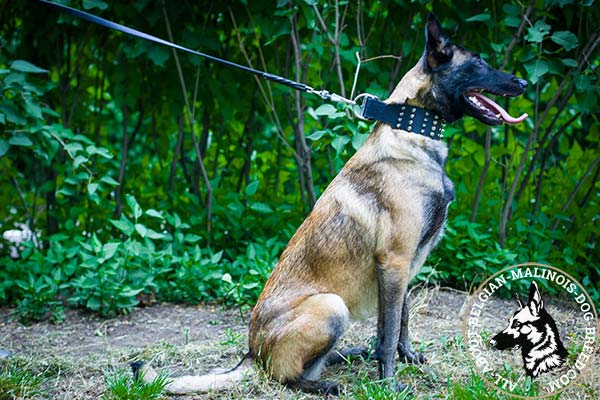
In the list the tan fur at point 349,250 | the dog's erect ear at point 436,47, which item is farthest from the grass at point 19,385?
the dog's erect ear at point 436,47

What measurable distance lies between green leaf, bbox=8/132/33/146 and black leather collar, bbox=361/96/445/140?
2.51 metres

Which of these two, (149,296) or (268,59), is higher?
(268,59)

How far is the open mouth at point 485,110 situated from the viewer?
136 inches

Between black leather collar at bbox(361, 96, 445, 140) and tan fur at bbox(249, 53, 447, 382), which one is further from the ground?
black leather collar at bbox(361, 96, 445, 140)

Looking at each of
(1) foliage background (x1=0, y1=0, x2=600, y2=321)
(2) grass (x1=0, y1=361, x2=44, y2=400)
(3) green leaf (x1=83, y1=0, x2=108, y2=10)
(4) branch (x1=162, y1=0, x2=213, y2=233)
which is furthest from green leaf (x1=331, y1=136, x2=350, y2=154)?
(2) grass (x1=0, y1=361, x2=44, y2=400)

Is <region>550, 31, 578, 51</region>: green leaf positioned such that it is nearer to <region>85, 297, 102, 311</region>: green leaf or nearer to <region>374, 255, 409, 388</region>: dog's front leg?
<region>374, 255, 409, 388</region>: dog's front leg

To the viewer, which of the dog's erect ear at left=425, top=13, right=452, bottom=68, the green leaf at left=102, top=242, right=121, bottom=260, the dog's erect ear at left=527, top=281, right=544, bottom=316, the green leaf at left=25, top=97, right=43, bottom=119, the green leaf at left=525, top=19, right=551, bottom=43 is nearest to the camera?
the dog's erect ear at left=425, top=13, right=452, bottom=68

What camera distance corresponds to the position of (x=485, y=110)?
349 centimetres

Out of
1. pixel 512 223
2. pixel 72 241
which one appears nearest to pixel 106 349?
pixel 72 241

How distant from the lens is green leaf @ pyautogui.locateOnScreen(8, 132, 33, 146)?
4887mm

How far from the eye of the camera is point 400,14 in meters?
5.48

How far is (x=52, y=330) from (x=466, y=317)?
2.66 m

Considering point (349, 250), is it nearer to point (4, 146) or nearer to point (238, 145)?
point (4, 146)

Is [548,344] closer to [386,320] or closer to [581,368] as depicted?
[581,368]
